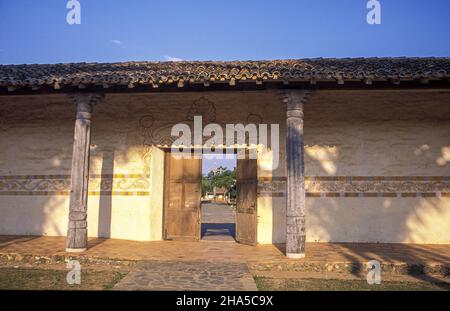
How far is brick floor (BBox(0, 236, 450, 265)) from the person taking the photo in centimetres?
631

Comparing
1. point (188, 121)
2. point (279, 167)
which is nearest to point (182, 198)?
point (188, 121)

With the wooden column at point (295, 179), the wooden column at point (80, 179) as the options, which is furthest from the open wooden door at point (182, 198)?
the wooden column at point (295, 179)

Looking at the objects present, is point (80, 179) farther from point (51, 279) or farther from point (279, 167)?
point (279, 167)

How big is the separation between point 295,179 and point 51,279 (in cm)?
417

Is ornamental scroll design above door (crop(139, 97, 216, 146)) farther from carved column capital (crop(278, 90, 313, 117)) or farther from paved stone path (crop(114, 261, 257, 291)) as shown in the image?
paved stone path (crop(114, 261, 257, 291))

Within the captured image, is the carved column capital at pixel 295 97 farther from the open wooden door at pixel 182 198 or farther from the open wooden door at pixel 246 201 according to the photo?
the open wooden door at pixel 182 198

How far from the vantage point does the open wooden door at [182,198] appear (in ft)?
28.6

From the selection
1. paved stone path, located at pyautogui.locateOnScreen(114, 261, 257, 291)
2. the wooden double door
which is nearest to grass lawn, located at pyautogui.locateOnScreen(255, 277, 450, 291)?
paved stone path, located at pyautogui.locateOnScreen(114, 261, 257, 291)

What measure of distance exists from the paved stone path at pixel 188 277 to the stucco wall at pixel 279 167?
266cm

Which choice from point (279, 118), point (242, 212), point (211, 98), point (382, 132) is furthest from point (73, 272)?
point (382, 132)

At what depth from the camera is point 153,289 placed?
462 cm
